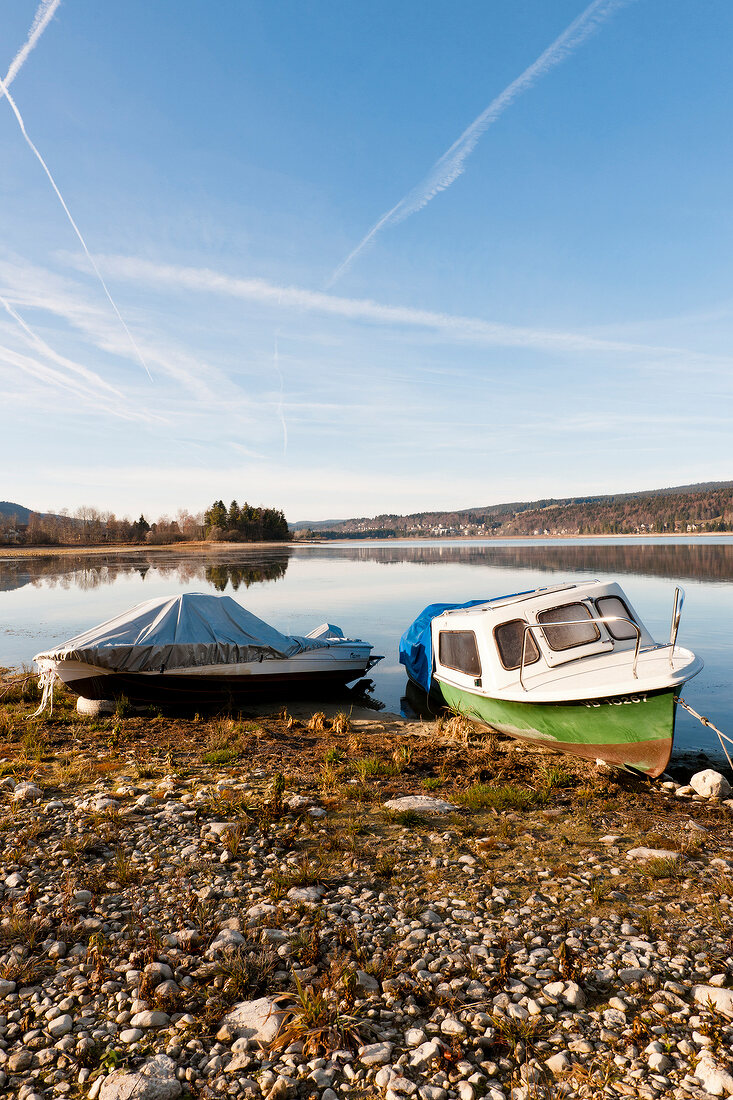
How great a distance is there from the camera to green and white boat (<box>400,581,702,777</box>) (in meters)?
10.5

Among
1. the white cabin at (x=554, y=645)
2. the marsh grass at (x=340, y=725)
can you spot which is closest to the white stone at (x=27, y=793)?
the marsh grass at (x=340, y=725)

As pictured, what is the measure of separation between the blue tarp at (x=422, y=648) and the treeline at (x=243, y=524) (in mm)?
145282

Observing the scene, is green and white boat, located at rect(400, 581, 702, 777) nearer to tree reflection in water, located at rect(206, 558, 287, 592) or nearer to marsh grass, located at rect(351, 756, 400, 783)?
marsh grass, located at rect(351, 756, 400, 783)

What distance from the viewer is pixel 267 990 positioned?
Answer: 15.8ft

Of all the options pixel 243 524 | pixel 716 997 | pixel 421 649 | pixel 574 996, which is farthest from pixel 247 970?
pixel 243 524

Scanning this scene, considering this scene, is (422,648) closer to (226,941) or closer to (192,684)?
(192,684)

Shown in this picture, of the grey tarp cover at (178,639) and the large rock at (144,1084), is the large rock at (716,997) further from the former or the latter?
the grey tarp cover at (178,639)

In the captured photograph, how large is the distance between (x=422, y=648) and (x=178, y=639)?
7.46 metres

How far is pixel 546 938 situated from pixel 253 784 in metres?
5.62

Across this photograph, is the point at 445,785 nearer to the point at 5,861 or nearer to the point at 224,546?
the point at 5,861

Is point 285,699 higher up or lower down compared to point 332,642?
lower down

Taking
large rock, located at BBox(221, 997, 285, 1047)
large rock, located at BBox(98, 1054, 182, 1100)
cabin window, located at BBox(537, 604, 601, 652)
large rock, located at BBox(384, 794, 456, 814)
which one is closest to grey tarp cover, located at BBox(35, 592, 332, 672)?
cabin window, located at BBox(537, 604, 601, 652)

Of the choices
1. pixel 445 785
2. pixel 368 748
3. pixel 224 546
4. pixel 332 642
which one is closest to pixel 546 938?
pixel 445 785

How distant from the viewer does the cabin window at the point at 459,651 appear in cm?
1460
